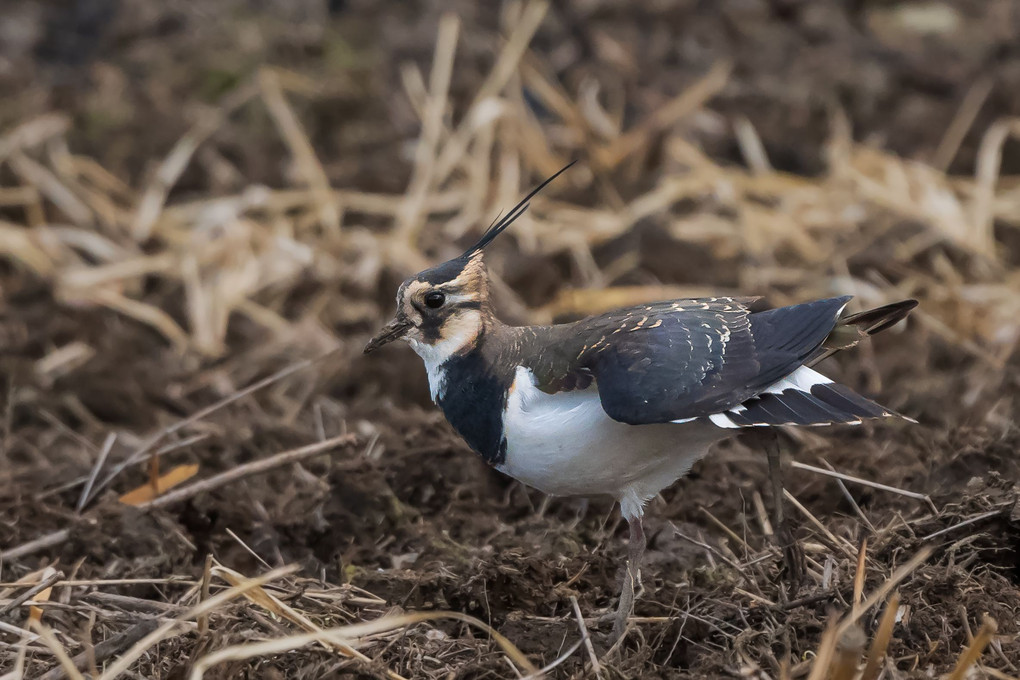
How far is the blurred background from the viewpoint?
3.63 meters

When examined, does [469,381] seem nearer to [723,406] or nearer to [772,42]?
[723,406]

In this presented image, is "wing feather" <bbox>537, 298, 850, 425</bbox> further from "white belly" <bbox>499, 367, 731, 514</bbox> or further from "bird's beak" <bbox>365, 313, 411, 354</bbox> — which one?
"bird's beak" <bbox>365, 313, 411, 354</bbox>

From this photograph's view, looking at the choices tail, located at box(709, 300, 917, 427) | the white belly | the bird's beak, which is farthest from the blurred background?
the bird's beak

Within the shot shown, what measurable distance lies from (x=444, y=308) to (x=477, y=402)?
33 cm

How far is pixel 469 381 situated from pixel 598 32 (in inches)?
213

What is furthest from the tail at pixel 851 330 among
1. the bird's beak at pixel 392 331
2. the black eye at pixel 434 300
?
the bird's beak at pixel 392 331

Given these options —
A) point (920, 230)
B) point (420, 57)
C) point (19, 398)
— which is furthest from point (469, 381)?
point (420, 57)

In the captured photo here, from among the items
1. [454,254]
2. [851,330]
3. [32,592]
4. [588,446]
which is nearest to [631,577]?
[588,446]

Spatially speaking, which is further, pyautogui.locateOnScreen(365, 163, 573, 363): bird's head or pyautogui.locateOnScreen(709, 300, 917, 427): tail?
pyautogui.locateOnScreen(365, 163, 573, 363): bird's head

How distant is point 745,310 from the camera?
3.93 meters

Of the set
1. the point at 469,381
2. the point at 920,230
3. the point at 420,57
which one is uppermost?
the point at 469,381

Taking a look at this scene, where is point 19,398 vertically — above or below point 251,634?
below

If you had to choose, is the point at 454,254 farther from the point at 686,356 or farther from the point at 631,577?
the point at 631,577

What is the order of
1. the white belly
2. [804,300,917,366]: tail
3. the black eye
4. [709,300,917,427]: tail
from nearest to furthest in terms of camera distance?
[709,300,917,427]: tail → the white belly → [804,300,917,366]: tail → the black eye
